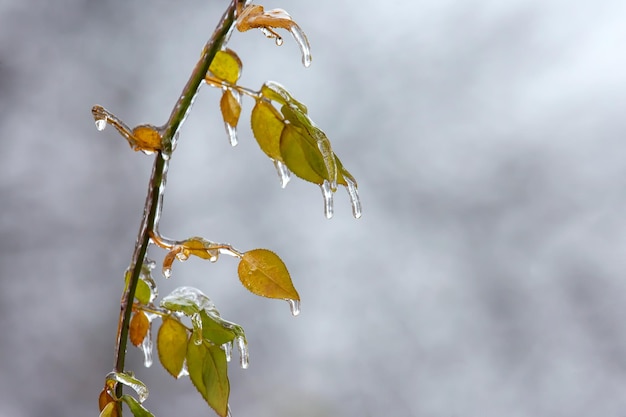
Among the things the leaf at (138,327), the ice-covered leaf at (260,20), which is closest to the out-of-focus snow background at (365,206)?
the leaf at (138,327)

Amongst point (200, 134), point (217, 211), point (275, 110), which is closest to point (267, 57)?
point (200, 134)

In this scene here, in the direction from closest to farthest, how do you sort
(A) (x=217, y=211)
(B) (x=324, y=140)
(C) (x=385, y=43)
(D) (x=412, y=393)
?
(B) (x=324, y=140), (D) (x=412, y=393), (A) (x=217, y=211), (C) (x=385, y=43)

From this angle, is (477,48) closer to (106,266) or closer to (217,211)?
(217,211)

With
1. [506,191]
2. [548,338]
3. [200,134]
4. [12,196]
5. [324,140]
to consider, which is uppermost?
[200,134]

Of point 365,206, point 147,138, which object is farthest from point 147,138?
point 365,206

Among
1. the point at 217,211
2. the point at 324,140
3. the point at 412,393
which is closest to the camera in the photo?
the point at 324,140

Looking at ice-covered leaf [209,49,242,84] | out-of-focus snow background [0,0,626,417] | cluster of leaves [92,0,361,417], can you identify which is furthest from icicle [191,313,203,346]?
out-of-focus snow background [0,0,626,417]

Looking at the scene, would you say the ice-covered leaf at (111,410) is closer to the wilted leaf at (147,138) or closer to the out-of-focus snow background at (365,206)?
the wilted leaf at (147,138)
